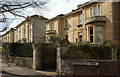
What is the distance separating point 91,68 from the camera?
7.57 m

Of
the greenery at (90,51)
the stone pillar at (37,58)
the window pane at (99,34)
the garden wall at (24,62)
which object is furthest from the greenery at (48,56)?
the window pane at (99,34)

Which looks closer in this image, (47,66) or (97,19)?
(47,66)

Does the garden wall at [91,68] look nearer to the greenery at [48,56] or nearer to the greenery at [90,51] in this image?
the greenery at [90,51]

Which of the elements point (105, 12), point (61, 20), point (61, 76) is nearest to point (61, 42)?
point (61, 76)

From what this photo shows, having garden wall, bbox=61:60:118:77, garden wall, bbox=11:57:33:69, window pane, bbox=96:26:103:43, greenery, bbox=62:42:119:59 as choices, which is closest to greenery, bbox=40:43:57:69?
garden wall, bbox=11:57:33:69

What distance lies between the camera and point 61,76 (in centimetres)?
808

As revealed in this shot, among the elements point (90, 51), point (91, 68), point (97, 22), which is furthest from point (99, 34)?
point (91, 68)

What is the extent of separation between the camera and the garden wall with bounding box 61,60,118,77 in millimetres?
7402

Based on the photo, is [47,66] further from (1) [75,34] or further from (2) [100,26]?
(1) [75,34]

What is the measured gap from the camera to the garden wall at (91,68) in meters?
7.40

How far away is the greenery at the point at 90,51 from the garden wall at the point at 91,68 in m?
0.79

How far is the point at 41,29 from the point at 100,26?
2242 centimetres

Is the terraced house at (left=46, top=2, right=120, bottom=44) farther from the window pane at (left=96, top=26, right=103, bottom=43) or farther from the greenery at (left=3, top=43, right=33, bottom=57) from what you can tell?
the greenery at (left=3, top=43, right=33, bottom=57)

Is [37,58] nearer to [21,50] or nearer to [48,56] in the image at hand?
[48,56]
